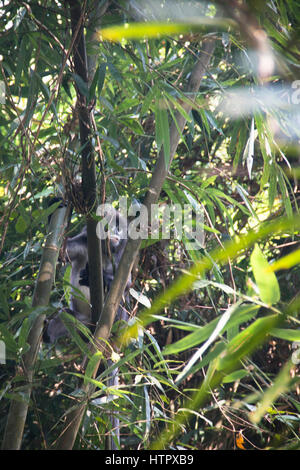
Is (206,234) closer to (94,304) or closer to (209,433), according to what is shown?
(94,304)

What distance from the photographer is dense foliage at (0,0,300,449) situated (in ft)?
2.00

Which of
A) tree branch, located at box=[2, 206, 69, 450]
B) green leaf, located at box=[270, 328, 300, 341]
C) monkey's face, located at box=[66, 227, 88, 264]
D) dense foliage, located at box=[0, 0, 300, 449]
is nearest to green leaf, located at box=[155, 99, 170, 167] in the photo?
dense foliage, located at box=[0, 0, 300, 449]

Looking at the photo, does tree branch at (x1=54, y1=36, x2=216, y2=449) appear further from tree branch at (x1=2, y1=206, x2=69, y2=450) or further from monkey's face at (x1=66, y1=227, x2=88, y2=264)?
monkey's face at (x1=66, y1=227, x2=88, y2=264)

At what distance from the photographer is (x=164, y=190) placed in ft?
5.25

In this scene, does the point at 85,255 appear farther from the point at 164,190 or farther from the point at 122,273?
the point at 122,273

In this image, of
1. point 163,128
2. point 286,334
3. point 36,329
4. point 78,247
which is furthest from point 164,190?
point 286,334

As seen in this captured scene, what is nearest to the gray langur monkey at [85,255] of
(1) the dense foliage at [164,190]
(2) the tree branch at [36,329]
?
(1) the dense foliage at [164,190]

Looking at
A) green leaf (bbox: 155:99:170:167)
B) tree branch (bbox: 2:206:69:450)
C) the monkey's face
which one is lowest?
tree branch (bbox: 2:206:69:450)

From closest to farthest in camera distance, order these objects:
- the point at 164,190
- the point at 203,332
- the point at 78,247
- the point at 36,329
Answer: the point at 203,332 < the point at 36,329 < the point at 164,190 < the point at 78,247

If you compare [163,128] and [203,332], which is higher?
[163,128]

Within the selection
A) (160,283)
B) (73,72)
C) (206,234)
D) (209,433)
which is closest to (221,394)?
(209,433)

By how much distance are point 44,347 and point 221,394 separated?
803 millimetres

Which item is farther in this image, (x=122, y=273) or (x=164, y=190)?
(x=164, y=190)

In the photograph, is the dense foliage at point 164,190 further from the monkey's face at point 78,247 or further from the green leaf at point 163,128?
the monkey's face at point 78,247
